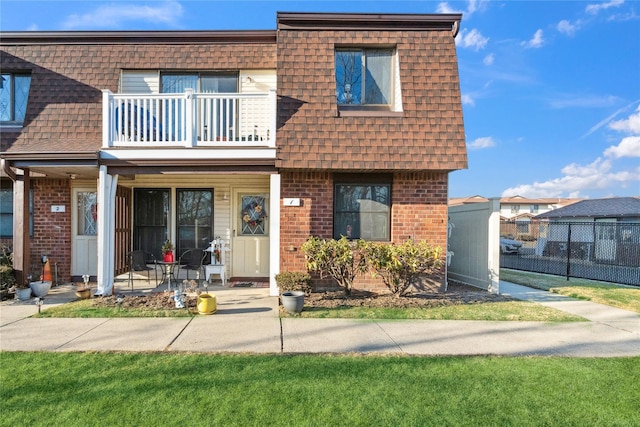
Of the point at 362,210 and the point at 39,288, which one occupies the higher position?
the point at 362,210

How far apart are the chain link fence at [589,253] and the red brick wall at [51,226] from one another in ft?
45.6

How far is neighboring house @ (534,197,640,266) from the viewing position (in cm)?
1170

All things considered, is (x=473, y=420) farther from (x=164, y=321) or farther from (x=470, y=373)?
(x=164, y=321)

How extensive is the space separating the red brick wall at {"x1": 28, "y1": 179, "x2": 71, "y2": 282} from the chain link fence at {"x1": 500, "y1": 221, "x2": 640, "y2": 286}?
1391 cm

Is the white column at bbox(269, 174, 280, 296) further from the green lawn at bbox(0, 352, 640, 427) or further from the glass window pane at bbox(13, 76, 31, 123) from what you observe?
the glass window pane at bbox(13, 76, 31, 123)

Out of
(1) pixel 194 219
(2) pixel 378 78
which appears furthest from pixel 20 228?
(2) pixel 378 78

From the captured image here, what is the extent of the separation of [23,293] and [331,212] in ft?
20.5

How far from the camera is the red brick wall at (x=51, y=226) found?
8453mm

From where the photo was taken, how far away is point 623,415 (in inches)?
120

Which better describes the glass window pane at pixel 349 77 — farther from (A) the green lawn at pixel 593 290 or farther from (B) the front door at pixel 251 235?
(A) the green lawn at pixel 593 290

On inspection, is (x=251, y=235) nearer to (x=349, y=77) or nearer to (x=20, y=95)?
(x=349, y=77)

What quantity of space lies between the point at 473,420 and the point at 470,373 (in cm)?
88

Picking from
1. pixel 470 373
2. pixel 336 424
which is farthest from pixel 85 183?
pixel 470 373

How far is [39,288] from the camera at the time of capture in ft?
22.7
